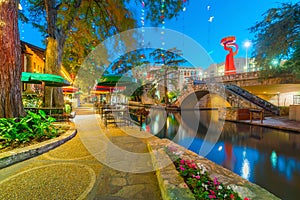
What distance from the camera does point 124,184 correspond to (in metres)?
2.22

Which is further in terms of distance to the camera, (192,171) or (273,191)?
(273,191)

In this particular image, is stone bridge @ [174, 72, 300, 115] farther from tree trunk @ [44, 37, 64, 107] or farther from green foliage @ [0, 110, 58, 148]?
tree trunk @ [44, 37, 64, 107]

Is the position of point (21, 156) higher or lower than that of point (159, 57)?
lower

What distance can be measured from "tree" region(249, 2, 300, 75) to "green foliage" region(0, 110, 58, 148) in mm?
12156

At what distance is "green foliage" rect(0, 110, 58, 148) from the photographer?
347 centimetres

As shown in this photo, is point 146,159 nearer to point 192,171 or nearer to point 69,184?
point 192,171

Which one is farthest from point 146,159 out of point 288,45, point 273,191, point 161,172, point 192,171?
point 288,45

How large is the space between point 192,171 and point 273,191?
1.53 meters

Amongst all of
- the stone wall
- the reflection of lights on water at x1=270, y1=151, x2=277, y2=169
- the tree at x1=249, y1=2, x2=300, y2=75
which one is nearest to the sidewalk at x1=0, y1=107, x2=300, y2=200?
the reflection of lights on water at x1=270, y1=151, x2=277, y2=169

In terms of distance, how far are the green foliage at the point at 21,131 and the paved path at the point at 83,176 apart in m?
0.88

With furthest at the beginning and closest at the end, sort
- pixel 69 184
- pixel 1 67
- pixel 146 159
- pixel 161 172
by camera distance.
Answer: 1. pixel 1 67
2. pixel 146 159
3. pixel 161 172
4. pixel 69 184

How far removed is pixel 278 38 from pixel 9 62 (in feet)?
41.7

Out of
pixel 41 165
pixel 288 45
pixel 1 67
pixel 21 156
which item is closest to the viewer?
pixel 41 165

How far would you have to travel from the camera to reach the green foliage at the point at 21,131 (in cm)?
347
